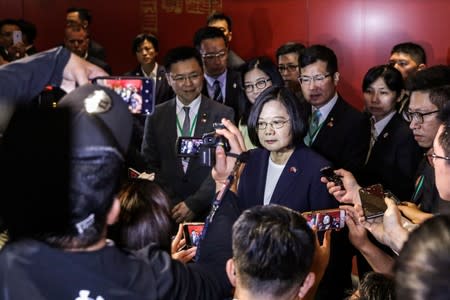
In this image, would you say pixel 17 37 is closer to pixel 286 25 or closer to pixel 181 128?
pixel 286 25

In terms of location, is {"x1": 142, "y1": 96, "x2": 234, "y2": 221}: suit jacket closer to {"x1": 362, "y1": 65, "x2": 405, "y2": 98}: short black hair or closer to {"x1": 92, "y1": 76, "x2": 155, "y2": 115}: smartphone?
{"x1": 362, "y1": 65, "x2": 405, "y2": 98}: short black hair

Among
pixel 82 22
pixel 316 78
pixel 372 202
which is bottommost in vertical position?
pixel 372 202

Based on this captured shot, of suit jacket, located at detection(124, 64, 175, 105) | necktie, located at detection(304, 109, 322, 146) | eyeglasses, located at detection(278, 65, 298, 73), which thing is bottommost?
necktie, located at detection(304, 109, 322, 146)

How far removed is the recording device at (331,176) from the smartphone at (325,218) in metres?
0.27

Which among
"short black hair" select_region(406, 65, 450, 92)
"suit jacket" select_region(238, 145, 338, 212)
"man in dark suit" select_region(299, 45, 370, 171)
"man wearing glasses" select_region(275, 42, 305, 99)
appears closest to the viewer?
"suit jacket" select_region(238, 145, 338, 212)

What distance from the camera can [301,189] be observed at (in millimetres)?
2459

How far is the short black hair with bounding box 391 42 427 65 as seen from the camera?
4.13 metres

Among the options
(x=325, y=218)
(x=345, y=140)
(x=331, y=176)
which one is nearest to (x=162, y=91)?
(x=345, y=140)

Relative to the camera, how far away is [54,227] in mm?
1235

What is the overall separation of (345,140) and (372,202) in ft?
3.43

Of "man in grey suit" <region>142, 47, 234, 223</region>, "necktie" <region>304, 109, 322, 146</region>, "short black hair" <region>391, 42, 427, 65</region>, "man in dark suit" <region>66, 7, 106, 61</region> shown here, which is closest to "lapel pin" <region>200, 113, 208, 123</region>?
"man in grey suit" <region>142, 47, 234, 223</region>

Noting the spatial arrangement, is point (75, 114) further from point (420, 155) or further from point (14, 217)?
Result: point (420, 155)

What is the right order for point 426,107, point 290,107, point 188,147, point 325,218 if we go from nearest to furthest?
1. point 325,218
2. point 188,147
3. point 290,107
4. point 426,107

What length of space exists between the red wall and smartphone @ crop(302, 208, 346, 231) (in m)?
2.65
